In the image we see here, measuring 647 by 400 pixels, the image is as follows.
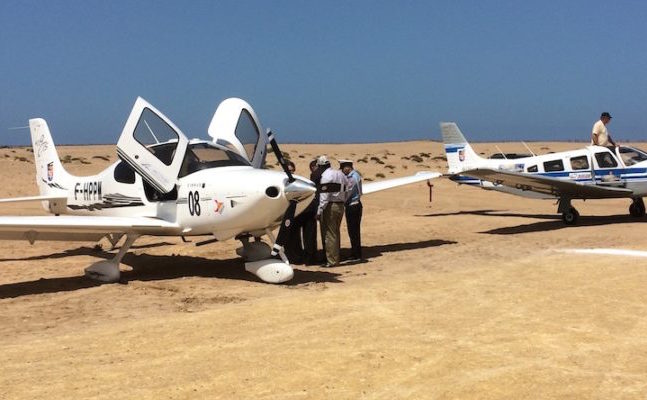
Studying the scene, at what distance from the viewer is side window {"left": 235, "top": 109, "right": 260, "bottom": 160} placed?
33.4 ft

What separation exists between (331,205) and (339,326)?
160 inches

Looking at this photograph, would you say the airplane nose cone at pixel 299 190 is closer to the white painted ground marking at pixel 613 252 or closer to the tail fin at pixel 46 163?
the white painted ground marking at pixel 613 252

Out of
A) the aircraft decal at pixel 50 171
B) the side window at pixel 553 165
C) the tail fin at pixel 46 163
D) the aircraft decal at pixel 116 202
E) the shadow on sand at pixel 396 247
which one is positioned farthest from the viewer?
the side window at pixel 553 165

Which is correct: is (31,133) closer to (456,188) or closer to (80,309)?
(80,309)

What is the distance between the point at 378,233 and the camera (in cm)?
1472

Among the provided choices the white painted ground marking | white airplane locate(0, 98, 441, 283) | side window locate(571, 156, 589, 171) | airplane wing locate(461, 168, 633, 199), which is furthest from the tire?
white airplane locate(0, 98, 441, 283)

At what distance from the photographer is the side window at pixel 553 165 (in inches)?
650

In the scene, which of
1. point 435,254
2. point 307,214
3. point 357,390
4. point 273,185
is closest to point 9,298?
point 273,185

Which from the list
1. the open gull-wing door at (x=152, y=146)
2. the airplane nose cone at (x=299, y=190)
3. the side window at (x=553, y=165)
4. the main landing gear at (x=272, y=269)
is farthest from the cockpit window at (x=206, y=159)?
the side window at (x=553, y=165)

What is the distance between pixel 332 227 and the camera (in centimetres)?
1003

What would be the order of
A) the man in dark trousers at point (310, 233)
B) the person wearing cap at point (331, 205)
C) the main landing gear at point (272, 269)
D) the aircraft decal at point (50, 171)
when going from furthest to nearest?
the aircraft decal at point (50, 171)
the man in dark trousers at point (310, 233)
the person wearing cap at point (331, 205)
the main landing gear at point (272, 269)

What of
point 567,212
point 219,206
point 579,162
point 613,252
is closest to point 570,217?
point 567,212

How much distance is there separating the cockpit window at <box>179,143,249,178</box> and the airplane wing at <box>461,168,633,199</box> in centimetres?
737

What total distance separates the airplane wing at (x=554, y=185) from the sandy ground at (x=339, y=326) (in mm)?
3222
